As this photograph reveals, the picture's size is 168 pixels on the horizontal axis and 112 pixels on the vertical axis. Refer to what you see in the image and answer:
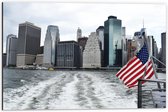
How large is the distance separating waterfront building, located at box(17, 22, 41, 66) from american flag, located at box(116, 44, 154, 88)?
1.60m

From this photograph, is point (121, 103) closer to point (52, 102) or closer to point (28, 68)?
point (52, 102)

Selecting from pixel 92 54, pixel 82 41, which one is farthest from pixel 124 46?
pixel 82 41

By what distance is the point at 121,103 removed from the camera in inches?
151

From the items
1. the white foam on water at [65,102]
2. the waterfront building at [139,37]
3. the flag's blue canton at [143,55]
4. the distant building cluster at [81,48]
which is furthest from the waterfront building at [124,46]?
the white foam on water at [65,102]

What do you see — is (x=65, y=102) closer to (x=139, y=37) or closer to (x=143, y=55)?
(x=143, y=55)

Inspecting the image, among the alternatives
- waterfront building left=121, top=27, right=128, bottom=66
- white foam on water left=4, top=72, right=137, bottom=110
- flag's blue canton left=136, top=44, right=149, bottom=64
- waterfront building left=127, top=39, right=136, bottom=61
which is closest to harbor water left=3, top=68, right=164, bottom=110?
white foam on water left=4, top=72, right=137, bottom=110

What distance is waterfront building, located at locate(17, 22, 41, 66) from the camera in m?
3.91

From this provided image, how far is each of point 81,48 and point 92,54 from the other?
0.22 meters

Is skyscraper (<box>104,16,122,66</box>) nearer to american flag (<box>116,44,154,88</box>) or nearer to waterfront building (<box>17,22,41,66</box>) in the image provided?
american flag (<box>116,44,154,88</box>)

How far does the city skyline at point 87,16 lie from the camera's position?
152 inches

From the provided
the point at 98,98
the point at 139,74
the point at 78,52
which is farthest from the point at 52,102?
the point at 139,74

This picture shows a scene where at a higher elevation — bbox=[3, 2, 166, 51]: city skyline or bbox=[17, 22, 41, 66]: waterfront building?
bbox=[3, 2, 166, 51]: city skyline

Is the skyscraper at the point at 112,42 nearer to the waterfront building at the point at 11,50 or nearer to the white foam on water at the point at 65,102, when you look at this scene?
the white foam on water at the point at 65,102

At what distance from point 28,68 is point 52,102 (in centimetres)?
83
